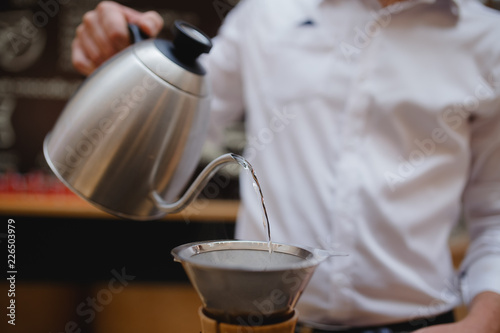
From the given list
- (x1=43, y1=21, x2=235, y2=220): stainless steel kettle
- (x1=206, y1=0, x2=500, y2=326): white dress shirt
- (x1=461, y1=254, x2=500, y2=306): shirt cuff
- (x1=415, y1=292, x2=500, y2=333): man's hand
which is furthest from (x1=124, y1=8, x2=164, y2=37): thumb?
(x1=461, y1=254, x2=500, y2=306): shirt cuff

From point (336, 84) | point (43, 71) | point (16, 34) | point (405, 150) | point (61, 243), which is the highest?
point (336, 84)

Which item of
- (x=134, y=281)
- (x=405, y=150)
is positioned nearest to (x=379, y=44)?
(x=405, y=150)

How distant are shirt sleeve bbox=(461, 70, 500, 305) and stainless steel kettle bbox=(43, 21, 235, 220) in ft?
2.36

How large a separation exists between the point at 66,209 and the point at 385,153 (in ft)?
5.24

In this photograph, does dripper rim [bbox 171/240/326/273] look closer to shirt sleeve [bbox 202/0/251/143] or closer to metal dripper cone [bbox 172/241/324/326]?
metal dripper cone [bbox 172/241/324/326]

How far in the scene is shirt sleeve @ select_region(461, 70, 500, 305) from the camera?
40.7 inches

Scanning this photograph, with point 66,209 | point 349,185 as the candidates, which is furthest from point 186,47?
point 66,209

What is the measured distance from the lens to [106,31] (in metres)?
0.79

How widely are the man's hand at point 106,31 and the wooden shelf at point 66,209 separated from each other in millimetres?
1252

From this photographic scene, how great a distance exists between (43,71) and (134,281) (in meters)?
1.32

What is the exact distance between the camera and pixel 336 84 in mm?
1075

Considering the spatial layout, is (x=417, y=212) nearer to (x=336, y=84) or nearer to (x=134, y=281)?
(x=336, y=84)

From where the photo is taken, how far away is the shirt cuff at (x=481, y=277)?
0.92 m

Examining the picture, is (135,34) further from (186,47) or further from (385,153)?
(385,153)
